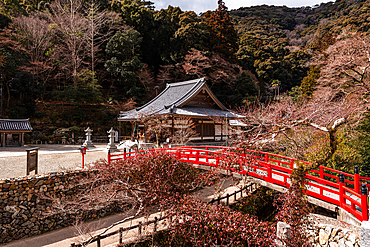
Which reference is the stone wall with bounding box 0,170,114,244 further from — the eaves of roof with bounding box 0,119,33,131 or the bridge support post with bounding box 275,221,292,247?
the eaves of roof with bounding box 0,119,33,131

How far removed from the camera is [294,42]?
47.2m

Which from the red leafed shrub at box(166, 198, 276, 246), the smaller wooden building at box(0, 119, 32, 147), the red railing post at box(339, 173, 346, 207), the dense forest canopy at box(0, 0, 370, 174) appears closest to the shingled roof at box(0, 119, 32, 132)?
the smaller wooden building at box(0, 119, 32, 147)

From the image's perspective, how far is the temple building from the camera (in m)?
14.1

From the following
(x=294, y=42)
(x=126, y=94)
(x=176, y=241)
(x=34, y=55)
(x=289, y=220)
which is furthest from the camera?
(x=294, y=42)

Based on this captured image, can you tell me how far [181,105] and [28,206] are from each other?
1036cm

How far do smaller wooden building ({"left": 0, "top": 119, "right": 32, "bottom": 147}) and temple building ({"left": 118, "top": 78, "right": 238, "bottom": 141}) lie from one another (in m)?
7.42

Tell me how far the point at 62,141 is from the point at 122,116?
7145 millimetres

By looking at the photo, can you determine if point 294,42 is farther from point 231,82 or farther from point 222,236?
point 222,236

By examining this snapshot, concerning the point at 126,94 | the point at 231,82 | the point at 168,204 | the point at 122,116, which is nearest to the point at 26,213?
the point at 168,204

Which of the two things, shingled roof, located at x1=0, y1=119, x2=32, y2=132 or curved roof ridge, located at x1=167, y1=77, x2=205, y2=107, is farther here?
shingled roof, located at x1=0, y1=119, x2=32, y2=132

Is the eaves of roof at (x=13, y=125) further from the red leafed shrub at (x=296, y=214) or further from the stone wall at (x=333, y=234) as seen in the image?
the stone wall at (x=333, y=234)

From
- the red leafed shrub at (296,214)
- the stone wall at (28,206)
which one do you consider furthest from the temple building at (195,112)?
the red leafed shrub at (296,214)

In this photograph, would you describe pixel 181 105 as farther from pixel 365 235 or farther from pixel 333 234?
pixel 365 235

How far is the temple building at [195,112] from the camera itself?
1407cm
